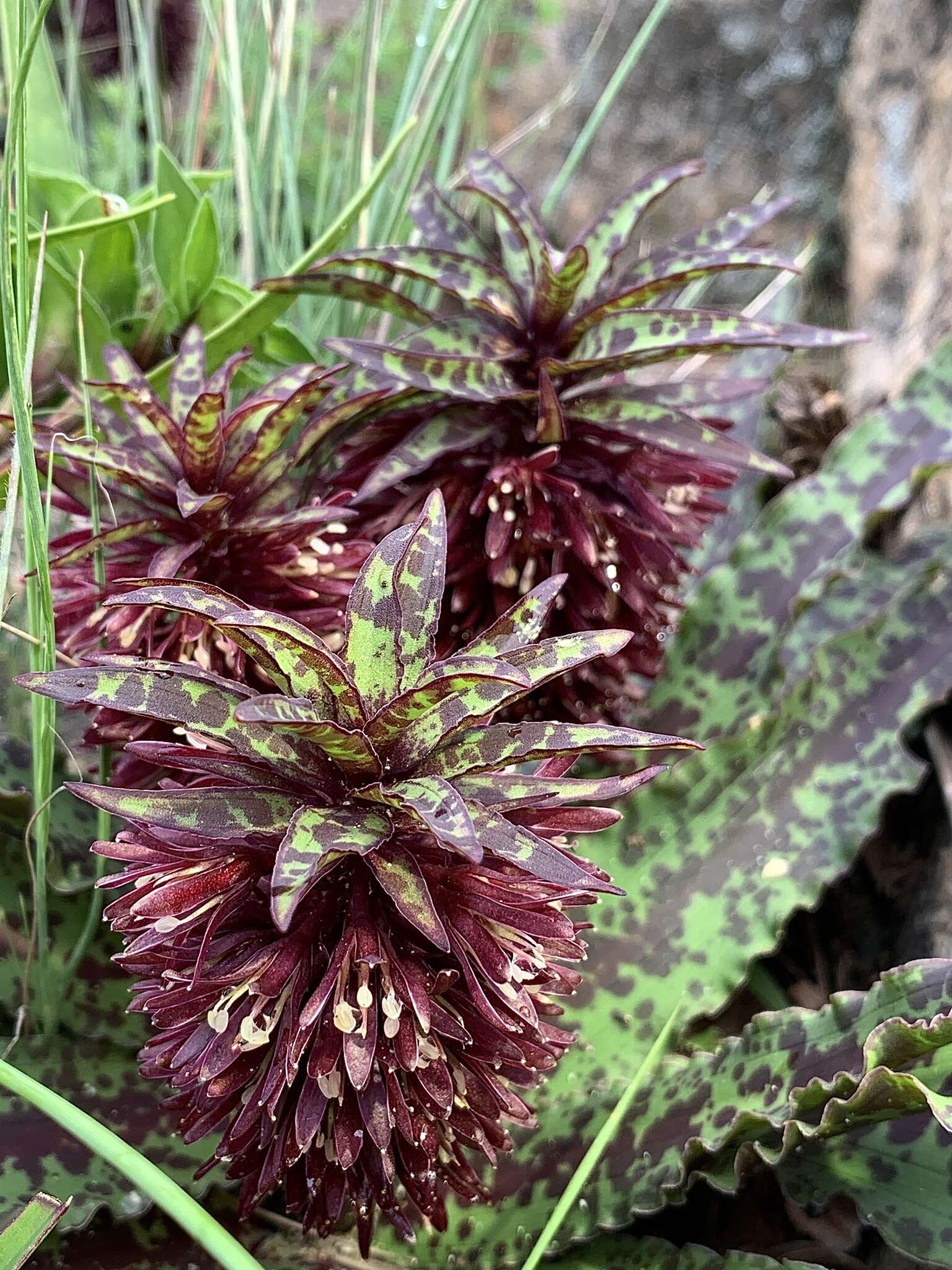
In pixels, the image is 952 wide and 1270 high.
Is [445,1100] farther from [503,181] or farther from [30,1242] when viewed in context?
[503,181]

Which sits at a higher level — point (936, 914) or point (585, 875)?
point (585, 875)

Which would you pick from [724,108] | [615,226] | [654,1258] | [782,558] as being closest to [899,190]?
[724,108]

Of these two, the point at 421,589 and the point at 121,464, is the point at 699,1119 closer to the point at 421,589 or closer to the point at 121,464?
the point at 421,589

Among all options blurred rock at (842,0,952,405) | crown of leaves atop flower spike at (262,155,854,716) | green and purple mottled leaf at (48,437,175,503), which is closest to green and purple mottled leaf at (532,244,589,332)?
crown of leaves atop flower spike at (262,155,854,716)

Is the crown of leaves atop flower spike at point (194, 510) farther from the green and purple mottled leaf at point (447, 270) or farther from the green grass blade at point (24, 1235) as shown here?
the green grass blade at point (24, 1235)

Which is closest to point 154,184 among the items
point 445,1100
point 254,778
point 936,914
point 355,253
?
point 355,253

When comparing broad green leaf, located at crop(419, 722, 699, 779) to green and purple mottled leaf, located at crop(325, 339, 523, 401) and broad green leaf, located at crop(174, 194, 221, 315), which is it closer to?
green and purple mottled leaf, located at crop(325, 339, 523, 401)

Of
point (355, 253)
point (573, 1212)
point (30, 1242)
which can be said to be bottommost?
point (573, 1212)
